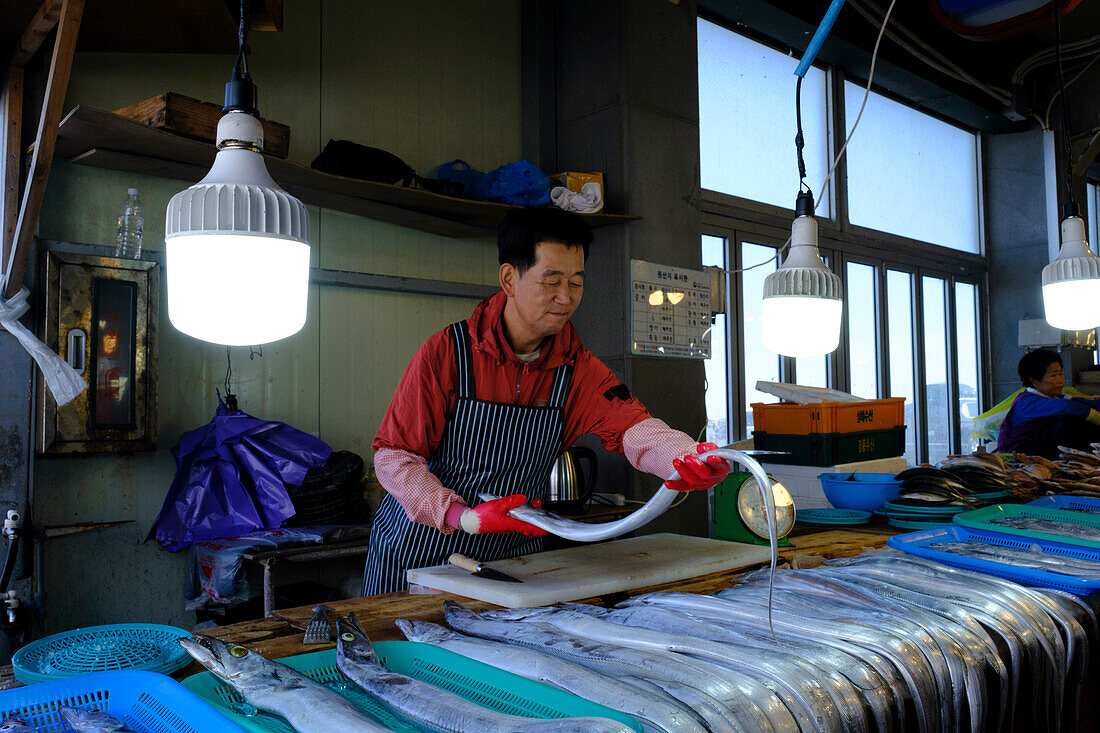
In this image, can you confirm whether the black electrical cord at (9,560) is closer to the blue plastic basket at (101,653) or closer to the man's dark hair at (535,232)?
the blue plastic basket at (101,653)

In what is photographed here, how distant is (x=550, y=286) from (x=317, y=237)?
7.13 feet

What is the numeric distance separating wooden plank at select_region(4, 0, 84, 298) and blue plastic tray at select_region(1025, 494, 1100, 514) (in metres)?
3.67

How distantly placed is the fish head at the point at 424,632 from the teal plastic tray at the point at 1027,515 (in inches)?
67.3

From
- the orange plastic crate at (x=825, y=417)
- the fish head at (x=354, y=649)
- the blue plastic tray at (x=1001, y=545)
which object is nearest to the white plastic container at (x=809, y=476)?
the orange plastic crate at (x=825, y=417)

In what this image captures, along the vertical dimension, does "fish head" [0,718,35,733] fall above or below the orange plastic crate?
below

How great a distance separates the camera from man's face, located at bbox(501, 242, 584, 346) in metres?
2.33

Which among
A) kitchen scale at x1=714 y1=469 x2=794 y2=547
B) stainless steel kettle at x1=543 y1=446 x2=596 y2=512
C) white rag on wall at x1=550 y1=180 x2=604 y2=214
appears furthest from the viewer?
white rag on wall at x1=550 y1=180 x2=604 y2=214

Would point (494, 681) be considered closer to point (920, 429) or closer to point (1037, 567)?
point (1037, 567)

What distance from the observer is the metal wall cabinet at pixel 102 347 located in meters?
3.17

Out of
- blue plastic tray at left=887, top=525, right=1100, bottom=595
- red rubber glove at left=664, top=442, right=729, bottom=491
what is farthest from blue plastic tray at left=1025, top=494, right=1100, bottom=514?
red rubber glove at left=664, top=442, right=729, bottom=491

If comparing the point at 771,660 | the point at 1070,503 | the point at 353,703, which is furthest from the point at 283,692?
the point at 1070,503

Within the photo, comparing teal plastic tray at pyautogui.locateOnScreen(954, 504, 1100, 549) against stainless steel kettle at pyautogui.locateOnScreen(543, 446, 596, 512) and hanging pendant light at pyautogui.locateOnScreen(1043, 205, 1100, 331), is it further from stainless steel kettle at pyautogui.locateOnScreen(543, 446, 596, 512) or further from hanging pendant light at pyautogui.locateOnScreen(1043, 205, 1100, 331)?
stainless steel kettle at pyautogui.locateOnScreen(543, 446, 596, 512)

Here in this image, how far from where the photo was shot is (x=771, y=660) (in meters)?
1.18

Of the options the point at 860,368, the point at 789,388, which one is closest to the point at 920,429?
the point at 860,368
